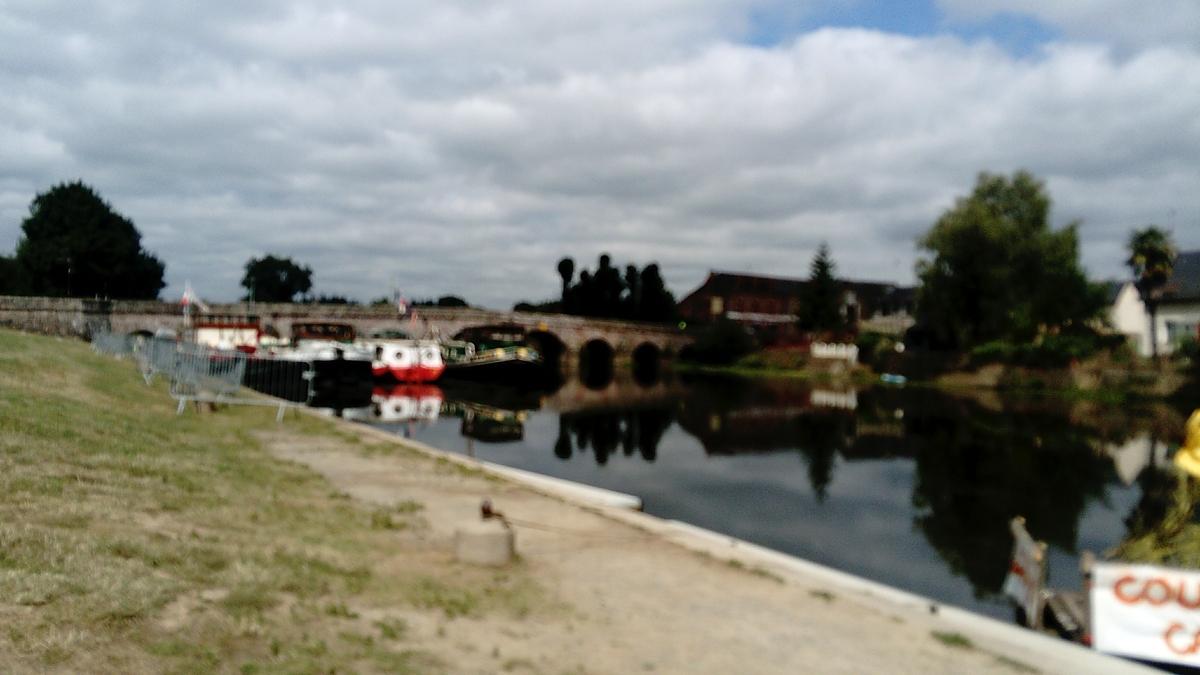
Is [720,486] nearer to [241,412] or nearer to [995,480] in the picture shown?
[995,480]

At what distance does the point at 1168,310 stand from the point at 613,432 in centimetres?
4746

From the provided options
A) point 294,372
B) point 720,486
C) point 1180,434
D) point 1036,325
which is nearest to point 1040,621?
point 720,486

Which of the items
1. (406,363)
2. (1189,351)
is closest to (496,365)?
(406,363)

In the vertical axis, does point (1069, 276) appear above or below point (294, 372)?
above

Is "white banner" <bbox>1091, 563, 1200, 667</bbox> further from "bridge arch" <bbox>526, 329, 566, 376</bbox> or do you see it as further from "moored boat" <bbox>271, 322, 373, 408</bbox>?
"bridge arch" <bbox>526, 329, 566, 376</bbox>

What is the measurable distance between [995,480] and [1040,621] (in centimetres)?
1462

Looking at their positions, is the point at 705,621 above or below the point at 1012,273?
below

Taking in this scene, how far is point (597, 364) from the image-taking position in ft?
308

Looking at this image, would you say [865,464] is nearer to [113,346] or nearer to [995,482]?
[995,482]

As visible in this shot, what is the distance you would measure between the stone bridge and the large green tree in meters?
33.4

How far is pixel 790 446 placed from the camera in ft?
96.9

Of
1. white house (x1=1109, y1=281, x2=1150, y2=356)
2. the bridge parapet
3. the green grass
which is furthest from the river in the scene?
white house (x1=1109, y1=281, x2=1150, y2=356)

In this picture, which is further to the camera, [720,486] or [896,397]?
[896,397]

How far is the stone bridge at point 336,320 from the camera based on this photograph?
62.5 metres
